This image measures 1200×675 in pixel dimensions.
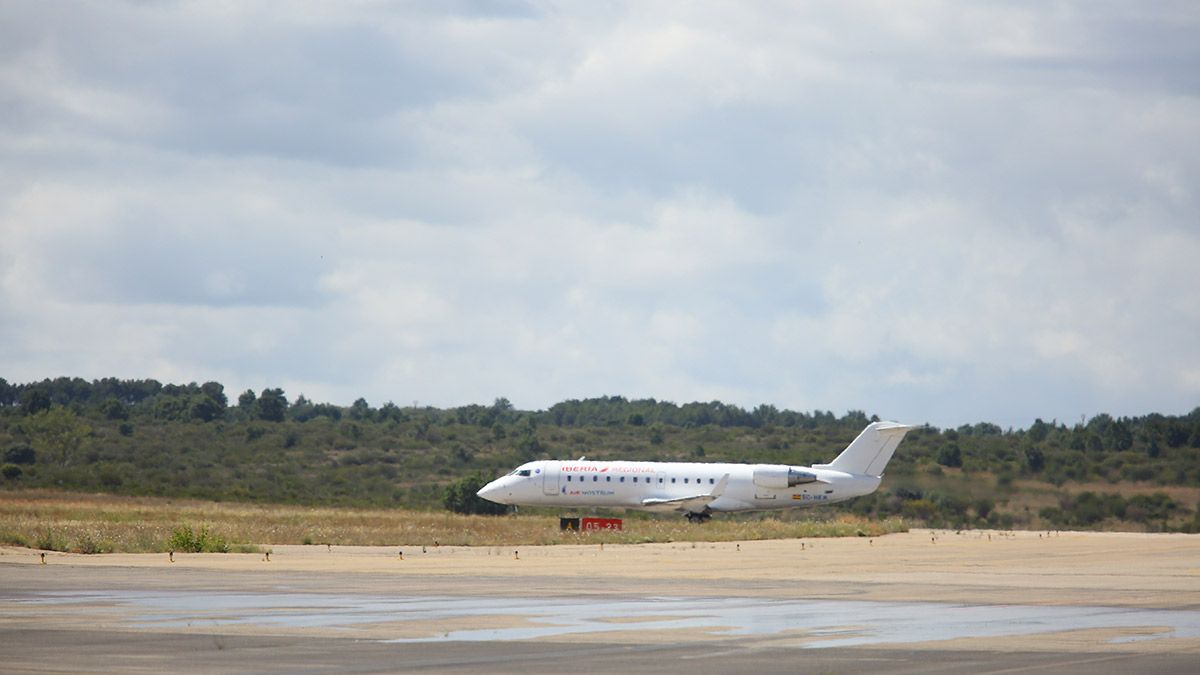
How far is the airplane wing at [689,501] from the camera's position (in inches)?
2616

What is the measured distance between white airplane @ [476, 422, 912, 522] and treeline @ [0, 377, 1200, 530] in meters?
3.40

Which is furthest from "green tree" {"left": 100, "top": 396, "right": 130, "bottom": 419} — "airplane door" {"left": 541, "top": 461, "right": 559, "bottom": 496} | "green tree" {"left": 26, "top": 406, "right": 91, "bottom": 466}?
"airplane door" {"left": 541, "top": 461, "right": 559, "bottom": 496}

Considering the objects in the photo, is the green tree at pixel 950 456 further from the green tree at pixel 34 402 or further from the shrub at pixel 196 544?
the green tree at pixel 34 402

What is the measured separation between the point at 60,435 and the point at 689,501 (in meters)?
59.9

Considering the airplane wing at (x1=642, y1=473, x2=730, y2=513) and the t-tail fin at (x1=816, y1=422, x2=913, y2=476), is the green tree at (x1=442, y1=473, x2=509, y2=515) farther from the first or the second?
the t-tail fin at (x1=816, y1=422, x2=913, y2=476)

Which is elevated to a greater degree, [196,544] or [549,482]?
[549,482]

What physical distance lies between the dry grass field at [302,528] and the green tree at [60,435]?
38431 mm

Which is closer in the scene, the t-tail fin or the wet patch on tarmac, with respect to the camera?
the wet patch on tarmac

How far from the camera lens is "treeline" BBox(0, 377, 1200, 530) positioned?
70375mm

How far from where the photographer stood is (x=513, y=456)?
112 m

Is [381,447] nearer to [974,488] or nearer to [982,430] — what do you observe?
[982,430]

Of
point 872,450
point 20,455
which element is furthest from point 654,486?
point 20,455

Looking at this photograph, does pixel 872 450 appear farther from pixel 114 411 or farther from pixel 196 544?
pixel 114 411

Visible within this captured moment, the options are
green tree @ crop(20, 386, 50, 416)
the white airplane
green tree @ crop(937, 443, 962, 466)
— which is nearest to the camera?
the white airplane
